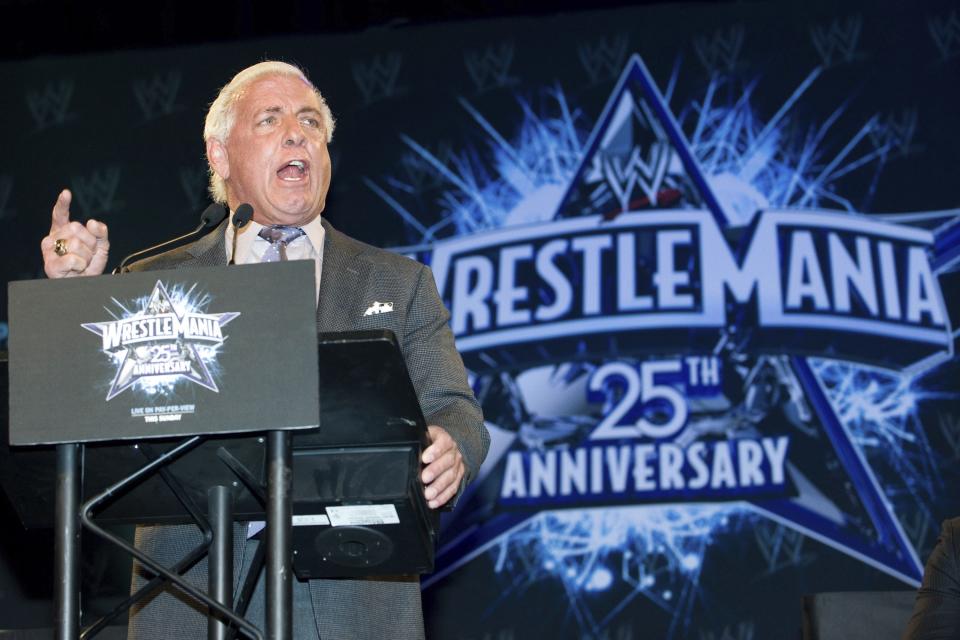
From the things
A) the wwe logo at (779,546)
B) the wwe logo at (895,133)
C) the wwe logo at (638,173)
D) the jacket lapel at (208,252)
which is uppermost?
the wwe logo at (895,133)

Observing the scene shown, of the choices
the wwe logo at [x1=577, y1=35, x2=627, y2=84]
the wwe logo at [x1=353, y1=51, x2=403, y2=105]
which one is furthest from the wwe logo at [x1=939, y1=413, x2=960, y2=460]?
the wwe logo at [x1=353, y1=51, x2=403, y2=105]

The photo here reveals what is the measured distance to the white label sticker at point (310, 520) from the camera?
1713 millimetres

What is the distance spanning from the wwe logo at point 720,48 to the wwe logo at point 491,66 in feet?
2.48

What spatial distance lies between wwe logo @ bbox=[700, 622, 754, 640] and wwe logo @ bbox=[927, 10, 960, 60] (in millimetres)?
2321

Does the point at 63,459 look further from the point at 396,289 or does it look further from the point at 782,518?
the point at 782,518

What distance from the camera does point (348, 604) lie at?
2.02 meters

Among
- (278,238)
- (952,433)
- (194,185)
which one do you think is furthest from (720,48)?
(278,238)

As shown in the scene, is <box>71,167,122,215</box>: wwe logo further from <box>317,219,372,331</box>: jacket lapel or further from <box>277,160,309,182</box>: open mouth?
<box>317,219,372,331</box>: jacket lapel

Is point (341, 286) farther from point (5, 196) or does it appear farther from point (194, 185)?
point (5, 196)

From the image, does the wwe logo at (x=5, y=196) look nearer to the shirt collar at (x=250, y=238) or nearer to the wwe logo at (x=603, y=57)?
the wwe logo at (x=603, y=57)

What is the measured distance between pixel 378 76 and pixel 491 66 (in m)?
0.47

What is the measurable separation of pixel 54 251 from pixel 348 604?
2.46ft

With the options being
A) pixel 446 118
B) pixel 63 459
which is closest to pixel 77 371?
pixel 63 459

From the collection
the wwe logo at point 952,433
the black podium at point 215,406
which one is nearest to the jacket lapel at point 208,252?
the black podium at point 215,406
